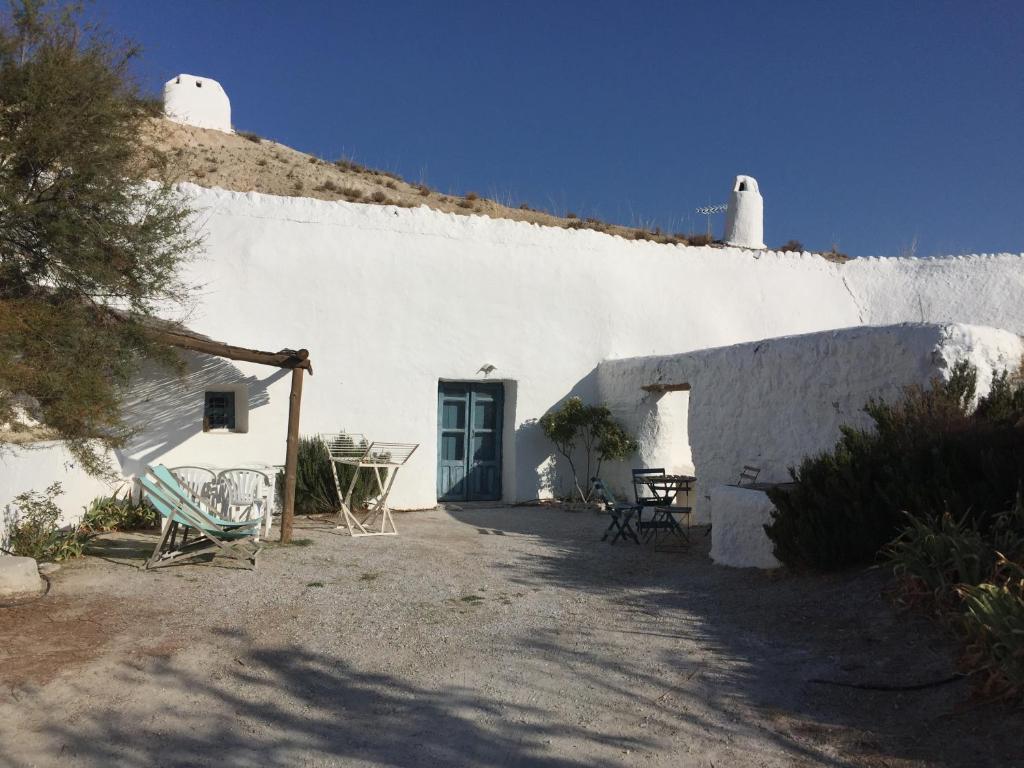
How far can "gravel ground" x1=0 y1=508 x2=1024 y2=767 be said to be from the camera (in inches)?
142

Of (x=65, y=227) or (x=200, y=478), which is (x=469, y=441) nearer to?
(x=200, y=478)

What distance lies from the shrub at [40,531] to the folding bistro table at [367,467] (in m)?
2.79

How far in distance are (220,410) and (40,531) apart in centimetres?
382

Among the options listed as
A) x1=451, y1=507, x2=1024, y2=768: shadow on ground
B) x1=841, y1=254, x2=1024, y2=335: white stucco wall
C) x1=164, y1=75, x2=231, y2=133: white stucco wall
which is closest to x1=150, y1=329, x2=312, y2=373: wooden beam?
x1=451, y1=507, x2=1024, y2=768: shadow on ground

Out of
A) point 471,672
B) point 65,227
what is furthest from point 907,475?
point 65,227

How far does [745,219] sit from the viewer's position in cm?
1585

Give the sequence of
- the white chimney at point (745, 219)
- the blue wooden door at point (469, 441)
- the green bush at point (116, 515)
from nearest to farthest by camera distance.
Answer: the green bush at point (116, 515)
the blue wooden door at point (469, 441)
the white chimney at point (745, 219)

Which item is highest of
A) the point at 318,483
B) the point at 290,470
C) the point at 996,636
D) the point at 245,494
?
the point at 290,470

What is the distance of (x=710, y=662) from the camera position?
15.9 ft

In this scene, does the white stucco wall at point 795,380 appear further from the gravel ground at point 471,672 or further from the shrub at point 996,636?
the shrub at point 996,636

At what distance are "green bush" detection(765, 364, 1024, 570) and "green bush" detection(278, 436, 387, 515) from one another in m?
5.59

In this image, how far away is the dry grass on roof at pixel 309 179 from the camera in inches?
725

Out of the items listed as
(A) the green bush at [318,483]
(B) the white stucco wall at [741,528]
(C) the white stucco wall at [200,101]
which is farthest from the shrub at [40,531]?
(C) the white stucco wall at [200,101]

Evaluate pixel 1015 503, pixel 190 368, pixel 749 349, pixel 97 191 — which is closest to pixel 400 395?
pixel 190 368
